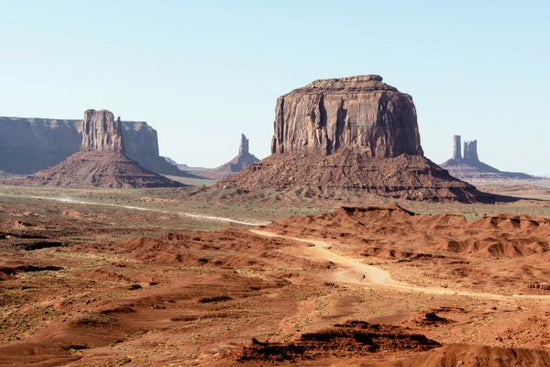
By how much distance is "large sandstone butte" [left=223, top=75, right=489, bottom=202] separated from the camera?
174 metres

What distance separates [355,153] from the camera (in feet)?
606

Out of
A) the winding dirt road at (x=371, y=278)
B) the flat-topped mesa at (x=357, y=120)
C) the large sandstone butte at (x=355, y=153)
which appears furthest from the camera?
the flat-topped mesa at (x=357, y=120)

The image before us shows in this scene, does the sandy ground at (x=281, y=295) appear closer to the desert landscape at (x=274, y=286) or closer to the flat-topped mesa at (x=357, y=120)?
the desert landscape at (x=274, y=286)

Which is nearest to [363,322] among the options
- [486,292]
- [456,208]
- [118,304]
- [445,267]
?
[118,304]

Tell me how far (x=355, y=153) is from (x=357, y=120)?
7.88 meters

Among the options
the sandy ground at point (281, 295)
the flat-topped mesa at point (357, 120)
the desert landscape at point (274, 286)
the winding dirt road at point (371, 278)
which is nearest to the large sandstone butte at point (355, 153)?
the flat-topped mesa at point (357, 120)

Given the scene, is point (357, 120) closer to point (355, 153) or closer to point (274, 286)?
point (355, 153)

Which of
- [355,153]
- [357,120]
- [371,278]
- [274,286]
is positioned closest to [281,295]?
[274,286]

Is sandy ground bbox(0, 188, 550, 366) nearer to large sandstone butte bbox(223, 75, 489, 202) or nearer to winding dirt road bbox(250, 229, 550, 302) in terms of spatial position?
winding dirt road bbox(250, 229, 550, 302)

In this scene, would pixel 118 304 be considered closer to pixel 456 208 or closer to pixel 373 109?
pixel 456 208

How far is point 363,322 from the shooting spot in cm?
→ 4303

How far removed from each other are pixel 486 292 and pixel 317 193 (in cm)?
11116

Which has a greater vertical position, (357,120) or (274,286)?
(357,120)

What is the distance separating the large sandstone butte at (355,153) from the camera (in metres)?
174
